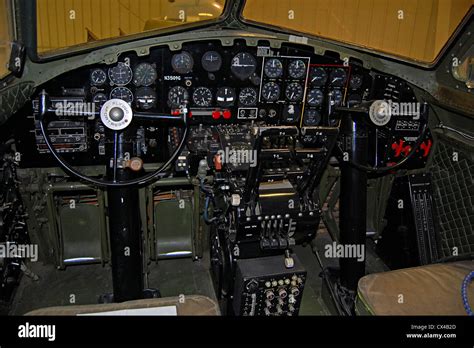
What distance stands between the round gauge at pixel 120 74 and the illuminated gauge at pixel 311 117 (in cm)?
118

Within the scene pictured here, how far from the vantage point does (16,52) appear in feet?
7.29

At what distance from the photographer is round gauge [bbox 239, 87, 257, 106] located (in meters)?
2.92

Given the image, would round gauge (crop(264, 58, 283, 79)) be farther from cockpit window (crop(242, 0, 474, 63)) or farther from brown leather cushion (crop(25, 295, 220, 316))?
brown leather cushion (crop(25, 295, 220, 316))

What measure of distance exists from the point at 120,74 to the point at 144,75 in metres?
0.14

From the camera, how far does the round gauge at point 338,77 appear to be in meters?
2.93

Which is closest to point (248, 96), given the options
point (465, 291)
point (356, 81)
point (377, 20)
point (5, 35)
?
point (356, 81)

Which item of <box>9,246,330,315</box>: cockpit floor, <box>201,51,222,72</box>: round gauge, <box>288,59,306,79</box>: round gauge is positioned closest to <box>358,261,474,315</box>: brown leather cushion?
<box>9,246,330,315</box>: cockpit floor

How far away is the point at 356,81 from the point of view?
3.00 m

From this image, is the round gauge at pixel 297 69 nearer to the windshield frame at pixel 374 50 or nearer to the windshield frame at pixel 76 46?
the windshield frame at pixel 374 50

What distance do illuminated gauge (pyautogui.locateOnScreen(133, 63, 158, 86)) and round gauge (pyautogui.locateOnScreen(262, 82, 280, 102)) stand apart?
698 mm

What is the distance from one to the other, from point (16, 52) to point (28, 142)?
0.72 m

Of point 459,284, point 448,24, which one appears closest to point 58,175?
point 459,284

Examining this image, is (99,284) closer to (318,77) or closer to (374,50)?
(318,77)

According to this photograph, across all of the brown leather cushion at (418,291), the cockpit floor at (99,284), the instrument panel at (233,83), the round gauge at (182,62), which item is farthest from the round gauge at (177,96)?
the brown leather cushion at (418,291)
